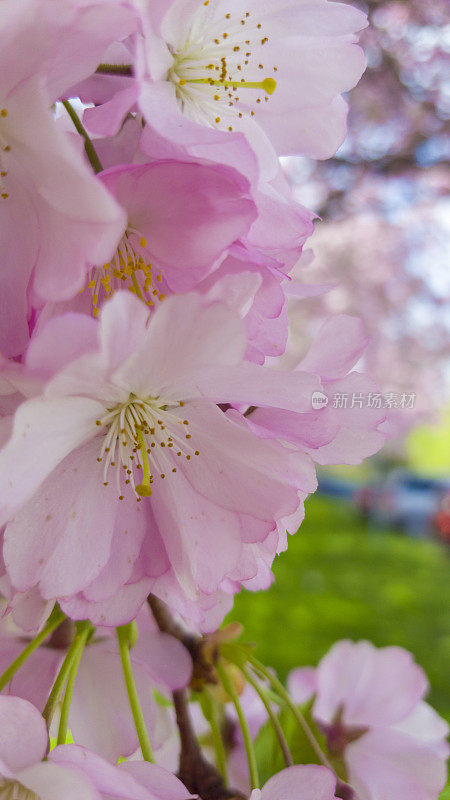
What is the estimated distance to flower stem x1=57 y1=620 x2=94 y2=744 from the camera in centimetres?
42

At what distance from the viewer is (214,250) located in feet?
1.14

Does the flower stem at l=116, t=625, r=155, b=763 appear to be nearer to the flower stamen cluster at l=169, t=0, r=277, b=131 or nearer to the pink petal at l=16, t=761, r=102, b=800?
the pink petal at l=16, t=761, r=102, b=800

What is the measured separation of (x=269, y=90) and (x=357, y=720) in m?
0.54

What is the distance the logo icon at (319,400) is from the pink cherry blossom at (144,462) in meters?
0.03

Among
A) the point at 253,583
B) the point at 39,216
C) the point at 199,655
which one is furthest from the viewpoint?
the point at 199,655

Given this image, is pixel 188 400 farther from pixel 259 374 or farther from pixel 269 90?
pixel 269 90

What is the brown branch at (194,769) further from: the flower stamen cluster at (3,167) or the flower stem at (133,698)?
the flower stamen cluster at (3,167)

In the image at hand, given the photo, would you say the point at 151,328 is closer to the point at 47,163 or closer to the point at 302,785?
the point at 47,163

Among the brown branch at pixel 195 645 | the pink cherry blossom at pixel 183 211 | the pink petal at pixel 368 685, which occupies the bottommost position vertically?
the pink petal at pixel 368 685

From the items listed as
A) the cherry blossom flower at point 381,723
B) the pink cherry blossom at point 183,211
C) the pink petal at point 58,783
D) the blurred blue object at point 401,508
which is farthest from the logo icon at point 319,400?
the blurred blue object at point 401,508

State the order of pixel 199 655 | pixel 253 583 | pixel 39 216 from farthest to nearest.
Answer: pixel 199 655 < pixel 253 583 < pixel 39 216

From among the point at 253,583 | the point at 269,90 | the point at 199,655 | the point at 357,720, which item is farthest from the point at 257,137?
the point at 357,720

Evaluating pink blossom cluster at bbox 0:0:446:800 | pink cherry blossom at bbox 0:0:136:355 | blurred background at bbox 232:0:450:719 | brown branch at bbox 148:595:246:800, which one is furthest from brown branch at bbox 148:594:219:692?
blurred background at bbox 232:0:450:719

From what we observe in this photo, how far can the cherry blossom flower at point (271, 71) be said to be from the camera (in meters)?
0.42
